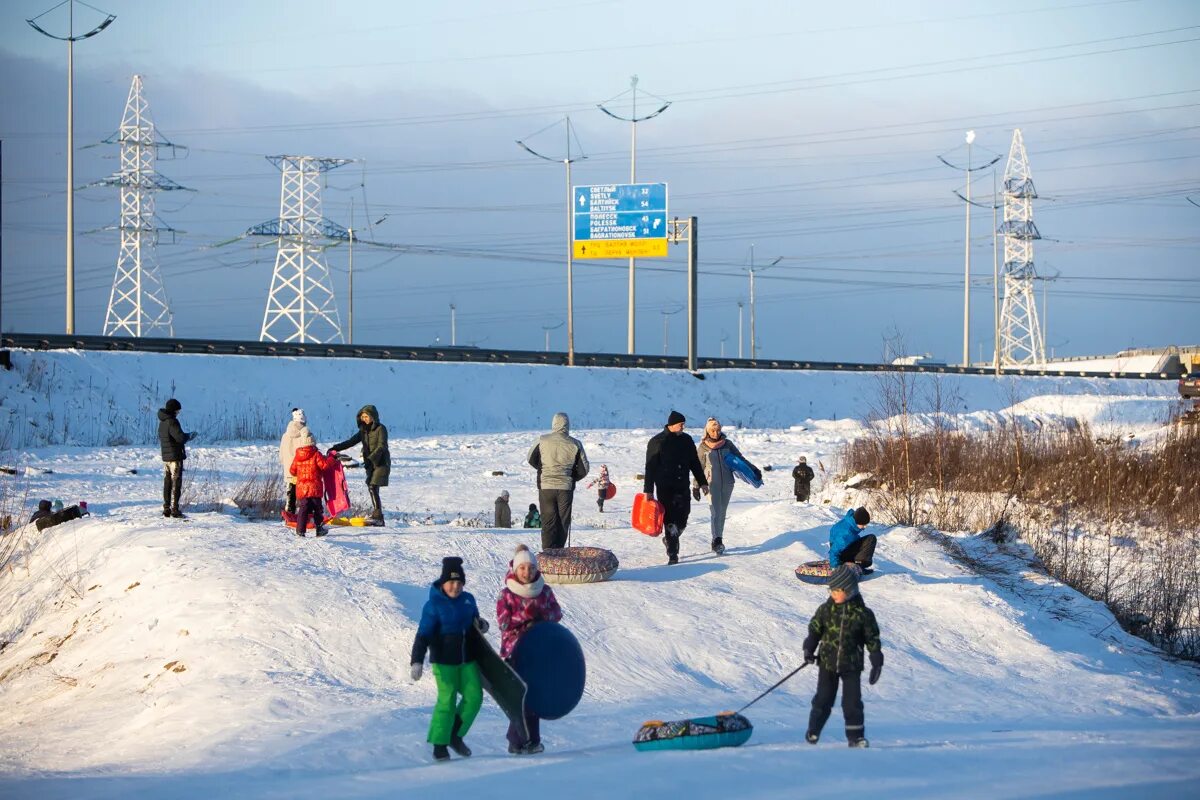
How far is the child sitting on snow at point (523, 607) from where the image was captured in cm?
907

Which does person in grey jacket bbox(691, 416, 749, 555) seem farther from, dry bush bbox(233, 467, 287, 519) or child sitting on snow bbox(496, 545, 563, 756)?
dry bush bbox(233, 467, 287, 519)

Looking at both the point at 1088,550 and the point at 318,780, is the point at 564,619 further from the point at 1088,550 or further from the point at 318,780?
the point at 1088,550

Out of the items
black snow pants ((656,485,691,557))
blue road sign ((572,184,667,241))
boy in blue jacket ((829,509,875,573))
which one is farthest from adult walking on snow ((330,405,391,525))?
blue road sign ((572,184,667,241))

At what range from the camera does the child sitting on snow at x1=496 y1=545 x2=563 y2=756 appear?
907 centimetres

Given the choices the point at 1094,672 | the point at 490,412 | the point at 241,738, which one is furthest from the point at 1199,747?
the point at 490,412

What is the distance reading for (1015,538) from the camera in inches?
813

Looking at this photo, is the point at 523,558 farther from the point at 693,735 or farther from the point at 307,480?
the point at 307,480

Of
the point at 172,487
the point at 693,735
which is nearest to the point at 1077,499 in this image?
the point at 172,487

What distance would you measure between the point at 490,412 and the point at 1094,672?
3016 cm

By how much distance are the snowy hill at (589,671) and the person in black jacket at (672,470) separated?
0.81 m

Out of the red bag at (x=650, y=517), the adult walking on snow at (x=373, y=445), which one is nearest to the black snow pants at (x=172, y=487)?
the adult walking on snow at (x=373, y=445)

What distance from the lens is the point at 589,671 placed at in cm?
1212

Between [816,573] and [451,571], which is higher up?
[451,571]

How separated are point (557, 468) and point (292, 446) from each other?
13.4ft
